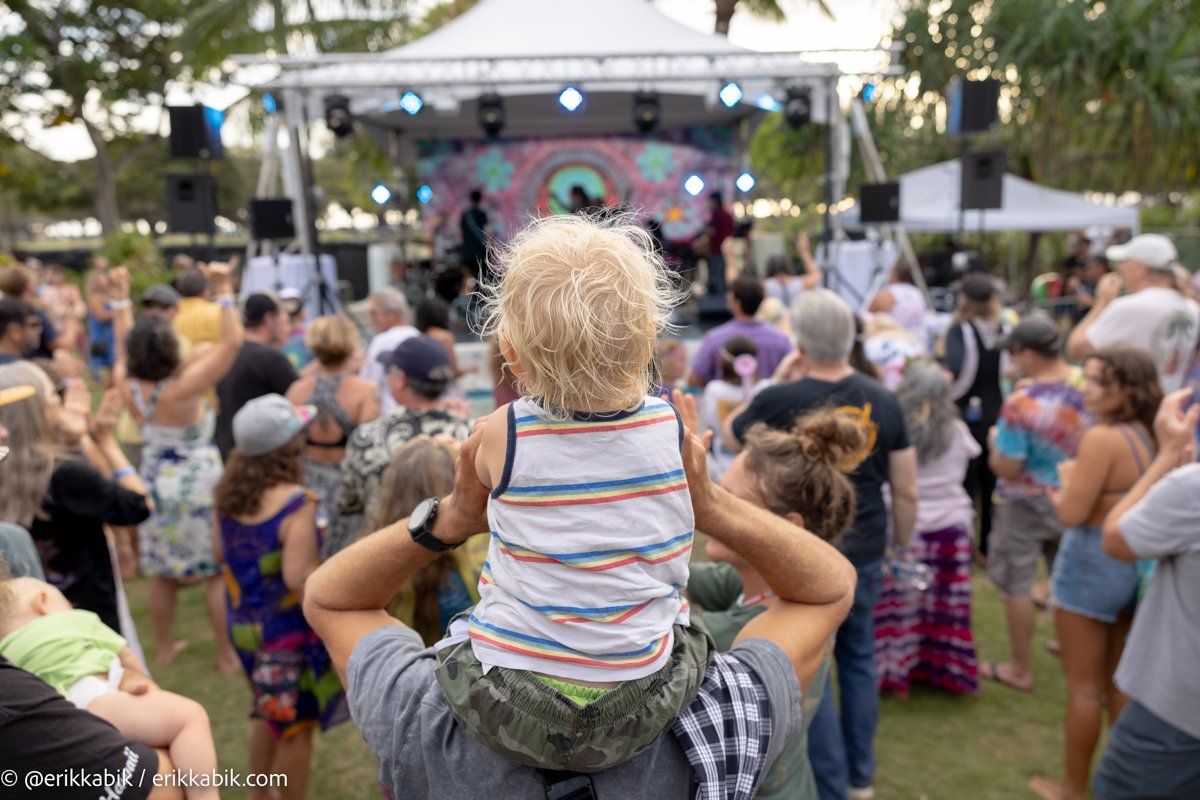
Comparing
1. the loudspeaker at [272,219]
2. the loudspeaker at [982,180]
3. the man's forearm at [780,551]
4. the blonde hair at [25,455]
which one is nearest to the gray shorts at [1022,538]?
the man's forearm at [780,551]

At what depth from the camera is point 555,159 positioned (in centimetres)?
1222

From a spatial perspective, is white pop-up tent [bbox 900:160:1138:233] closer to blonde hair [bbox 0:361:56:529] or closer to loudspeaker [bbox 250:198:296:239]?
loudspeaker [bbox 250:198:296:239]

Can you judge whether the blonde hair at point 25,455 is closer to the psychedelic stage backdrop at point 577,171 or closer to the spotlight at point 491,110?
the spotlight at point 491,110

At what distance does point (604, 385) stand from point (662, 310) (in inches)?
6.1

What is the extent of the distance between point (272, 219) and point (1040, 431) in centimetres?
685

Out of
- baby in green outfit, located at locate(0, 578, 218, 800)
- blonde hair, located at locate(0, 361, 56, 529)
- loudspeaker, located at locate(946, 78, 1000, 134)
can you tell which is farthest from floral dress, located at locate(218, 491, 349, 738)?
loudspeaker, located at locate(946, 78, 1000, 134)

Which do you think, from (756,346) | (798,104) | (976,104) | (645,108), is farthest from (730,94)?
(756,346)

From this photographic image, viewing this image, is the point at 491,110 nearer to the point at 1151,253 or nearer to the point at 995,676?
the point at 1151,253

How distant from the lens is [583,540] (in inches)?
36.6

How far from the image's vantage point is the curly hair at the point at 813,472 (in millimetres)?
1708

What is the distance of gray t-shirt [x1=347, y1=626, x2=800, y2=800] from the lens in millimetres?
996

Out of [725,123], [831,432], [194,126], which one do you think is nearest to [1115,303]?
[831,432]

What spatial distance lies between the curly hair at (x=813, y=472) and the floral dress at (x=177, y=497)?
277 cm

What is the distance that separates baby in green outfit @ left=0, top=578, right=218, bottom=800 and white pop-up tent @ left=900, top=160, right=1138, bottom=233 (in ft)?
38.6
